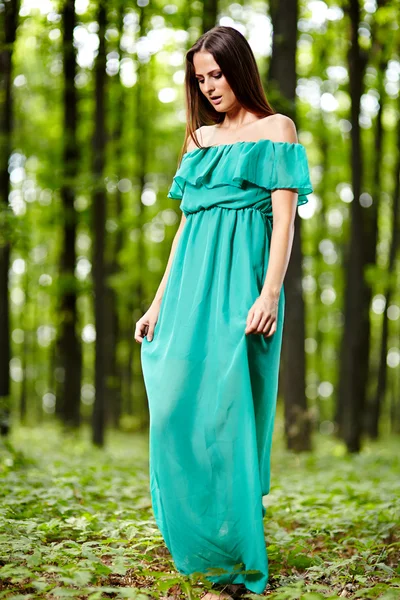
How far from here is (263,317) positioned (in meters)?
3.19

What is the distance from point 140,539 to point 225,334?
1347 millimetres

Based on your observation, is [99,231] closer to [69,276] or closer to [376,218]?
[69,276]

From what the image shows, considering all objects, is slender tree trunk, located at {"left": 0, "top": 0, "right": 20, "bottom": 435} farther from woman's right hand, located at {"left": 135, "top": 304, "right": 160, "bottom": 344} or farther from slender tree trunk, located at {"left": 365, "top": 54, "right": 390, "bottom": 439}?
slender tree trunk, located at {"left": 365, "top": 54, "right": 390, "bottom": 439}

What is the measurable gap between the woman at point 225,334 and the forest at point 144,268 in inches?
11.9

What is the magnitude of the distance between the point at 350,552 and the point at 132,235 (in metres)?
17.2

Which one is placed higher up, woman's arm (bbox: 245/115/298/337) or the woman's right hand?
woman's arm (bbox: 245/115/298/337)

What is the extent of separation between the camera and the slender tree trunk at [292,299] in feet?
33.0

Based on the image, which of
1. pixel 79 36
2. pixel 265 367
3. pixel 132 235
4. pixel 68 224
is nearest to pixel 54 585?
pixel 265 367

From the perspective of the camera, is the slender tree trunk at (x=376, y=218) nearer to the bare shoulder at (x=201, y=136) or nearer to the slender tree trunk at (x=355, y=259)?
the slender tree trunk at (x=355, y=259)

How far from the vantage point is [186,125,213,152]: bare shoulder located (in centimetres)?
369

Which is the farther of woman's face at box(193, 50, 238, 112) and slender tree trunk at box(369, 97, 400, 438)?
slender tree trunk at box(369, 97, 400, 438)

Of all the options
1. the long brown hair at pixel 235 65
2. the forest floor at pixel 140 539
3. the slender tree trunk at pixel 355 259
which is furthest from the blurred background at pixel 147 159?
the long brown hair at pixel 235 65

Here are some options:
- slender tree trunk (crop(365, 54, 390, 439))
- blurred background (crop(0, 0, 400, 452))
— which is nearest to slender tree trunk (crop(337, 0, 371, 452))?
blurred background (crop(0, 0, 400, 452))

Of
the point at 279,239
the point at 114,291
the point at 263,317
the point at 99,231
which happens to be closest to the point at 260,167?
the point at 279,239
